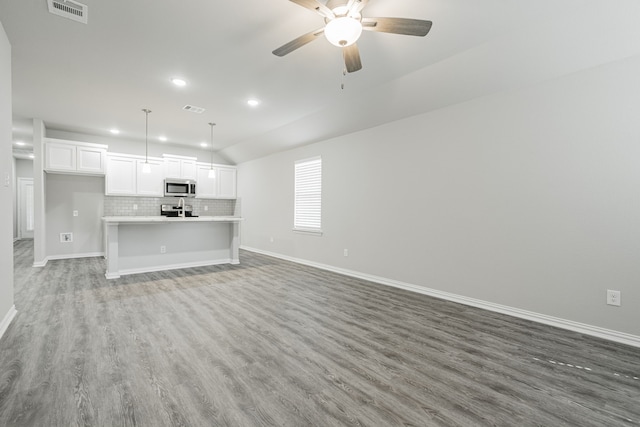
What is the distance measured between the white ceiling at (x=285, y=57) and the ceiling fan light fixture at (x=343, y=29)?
0.65 meters

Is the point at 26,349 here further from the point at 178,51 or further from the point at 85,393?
the point at 178,51

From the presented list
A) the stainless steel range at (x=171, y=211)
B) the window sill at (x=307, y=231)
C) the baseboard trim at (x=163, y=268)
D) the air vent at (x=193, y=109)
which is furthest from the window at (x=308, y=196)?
the stainless steel range at (x=171, y=211)

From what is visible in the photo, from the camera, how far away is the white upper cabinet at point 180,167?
7398 millimetres

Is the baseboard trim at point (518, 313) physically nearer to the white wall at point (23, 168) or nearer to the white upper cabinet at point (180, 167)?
the white upper cabinet at point (180, 167)

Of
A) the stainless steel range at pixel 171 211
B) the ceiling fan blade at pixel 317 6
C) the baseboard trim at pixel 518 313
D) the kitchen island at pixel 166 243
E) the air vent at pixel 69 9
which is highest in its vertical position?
the air vent at pixel 69 9

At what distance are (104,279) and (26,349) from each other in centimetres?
261

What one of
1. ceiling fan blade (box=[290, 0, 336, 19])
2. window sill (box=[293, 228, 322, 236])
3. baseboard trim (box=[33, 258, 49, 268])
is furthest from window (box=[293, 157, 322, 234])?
baseboard trim (box=[33, 258, 49, 268])

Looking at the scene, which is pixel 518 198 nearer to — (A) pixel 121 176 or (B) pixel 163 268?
(B) pixel 163 268

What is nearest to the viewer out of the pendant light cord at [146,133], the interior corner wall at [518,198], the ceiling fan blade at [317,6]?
the ceiling fan blade at [317,6]

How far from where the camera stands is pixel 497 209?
3.58 m

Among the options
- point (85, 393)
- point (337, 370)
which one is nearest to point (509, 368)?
point (337, 370)

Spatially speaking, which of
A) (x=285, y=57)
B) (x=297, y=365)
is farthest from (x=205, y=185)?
(x=297, y=365)

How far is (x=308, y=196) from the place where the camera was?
6.40m

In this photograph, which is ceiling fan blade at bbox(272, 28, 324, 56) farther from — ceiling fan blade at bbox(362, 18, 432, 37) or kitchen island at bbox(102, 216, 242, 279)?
kitchen island at bbox(102, 216, 242, 279)
